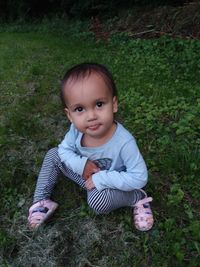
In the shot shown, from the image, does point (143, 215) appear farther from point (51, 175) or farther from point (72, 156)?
point (51, 175)

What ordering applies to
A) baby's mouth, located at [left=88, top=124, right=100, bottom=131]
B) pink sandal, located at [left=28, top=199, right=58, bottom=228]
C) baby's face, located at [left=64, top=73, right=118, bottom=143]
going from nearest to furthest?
baby's face, located at [left=64, top=73, right=118, bottom=143], baby's mouth, located at [left=88, top=124, right=100, bottom=131], pink sandal, located at [left=28, top=199, right=58, bottom=228]

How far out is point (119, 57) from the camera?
6898mm

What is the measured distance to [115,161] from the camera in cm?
294

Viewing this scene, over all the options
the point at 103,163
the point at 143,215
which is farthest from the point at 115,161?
the point at 143,215

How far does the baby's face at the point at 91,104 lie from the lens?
266cm

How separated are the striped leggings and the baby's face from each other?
433mm

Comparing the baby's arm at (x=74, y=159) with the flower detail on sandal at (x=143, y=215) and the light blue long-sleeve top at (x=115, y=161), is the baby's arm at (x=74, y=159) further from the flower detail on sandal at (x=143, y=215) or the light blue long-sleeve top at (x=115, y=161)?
the flower detail on sandal at (x=143, y=215)

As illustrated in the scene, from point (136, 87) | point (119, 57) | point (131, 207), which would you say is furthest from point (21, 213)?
point (119, 57)

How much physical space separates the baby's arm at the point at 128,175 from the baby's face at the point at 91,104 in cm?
22

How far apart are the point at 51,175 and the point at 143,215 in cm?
77

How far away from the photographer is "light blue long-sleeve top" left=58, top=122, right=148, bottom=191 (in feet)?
9.31

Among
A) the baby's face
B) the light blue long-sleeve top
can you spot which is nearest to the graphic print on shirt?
the light blue long-sleeve top

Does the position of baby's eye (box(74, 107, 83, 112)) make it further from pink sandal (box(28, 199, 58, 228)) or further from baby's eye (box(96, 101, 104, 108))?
pink sandal (box(28, 199, 58, 228))

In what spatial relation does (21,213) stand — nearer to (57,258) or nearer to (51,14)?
(57,258)
